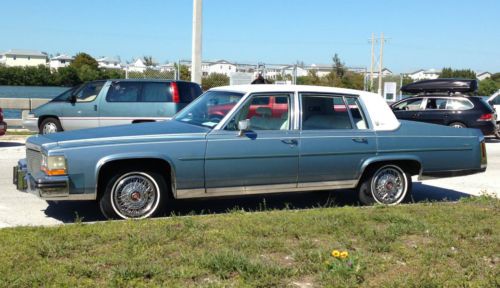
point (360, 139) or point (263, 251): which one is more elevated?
point (360, 139)

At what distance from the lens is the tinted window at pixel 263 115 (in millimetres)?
6914

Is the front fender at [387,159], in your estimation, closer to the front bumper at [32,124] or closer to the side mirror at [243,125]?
the side mirror at [243,125]

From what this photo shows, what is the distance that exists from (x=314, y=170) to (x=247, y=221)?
4.68 ft

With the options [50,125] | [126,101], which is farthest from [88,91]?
[50,125]

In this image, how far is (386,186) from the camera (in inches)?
301

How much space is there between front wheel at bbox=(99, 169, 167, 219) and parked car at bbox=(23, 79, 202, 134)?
750 centimetres

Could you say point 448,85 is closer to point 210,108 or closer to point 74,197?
point 210,108

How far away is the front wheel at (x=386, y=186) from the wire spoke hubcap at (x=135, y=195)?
268cm

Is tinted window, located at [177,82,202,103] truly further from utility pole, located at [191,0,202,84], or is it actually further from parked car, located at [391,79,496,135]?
parked car, located at [391,79,496,135]

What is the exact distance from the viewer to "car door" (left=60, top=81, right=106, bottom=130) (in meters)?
14.3

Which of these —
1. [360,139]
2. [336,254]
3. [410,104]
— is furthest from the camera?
[410,104]

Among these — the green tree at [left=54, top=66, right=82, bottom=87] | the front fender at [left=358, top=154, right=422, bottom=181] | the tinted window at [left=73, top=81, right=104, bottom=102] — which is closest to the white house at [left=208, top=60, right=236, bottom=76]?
the tinted window at [left=73, top=81, right=104, bottom=102]

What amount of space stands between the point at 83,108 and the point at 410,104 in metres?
10.1

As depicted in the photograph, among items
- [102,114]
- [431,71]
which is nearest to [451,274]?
[102,114]
